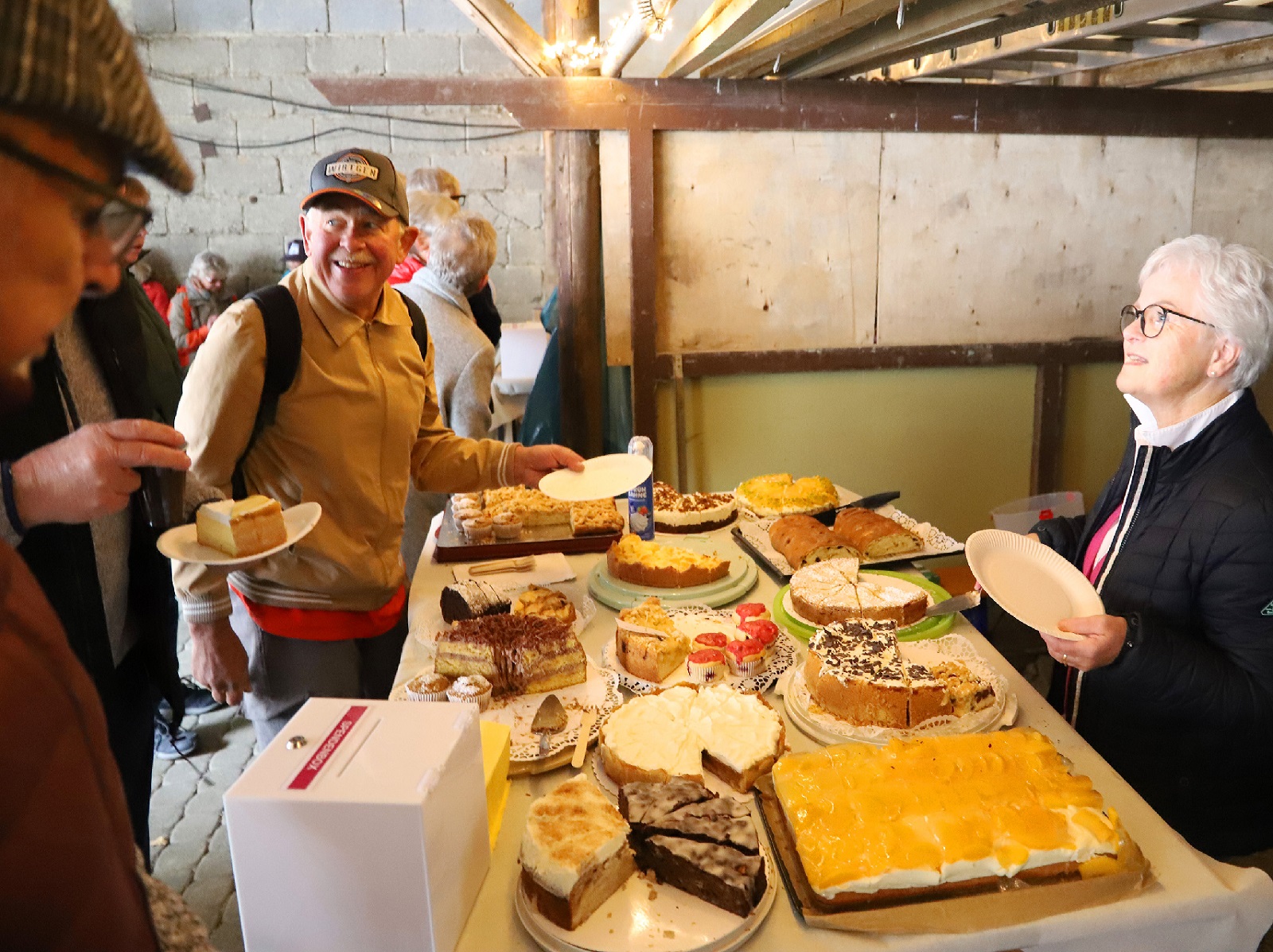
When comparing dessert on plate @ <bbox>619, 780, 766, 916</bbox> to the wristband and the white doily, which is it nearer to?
the white doily

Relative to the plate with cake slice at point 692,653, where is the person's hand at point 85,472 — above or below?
above

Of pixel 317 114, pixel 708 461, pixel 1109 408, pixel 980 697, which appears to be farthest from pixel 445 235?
pixel 317 114

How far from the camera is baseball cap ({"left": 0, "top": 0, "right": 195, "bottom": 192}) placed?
39 centimetres

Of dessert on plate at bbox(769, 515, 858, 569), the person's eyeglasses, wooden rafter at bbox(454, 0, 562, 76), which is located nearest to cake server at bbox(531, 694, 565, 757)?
dessert on plate at bbox(769, 515, 858, 569)

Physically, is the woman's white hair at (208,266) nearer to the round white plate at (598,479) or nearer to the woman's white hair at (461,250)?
the woman's white hair at (461,250)

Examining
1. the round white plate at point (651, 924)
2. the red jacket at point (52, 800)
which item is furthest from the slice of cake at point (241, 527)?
the red jacket at point (52, 800)

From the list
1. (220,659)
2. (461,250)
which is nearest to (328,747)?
(220,659)

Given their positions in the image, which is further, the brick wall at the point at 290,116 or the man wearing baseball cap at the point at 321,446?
the brick wall at the point at 290,116

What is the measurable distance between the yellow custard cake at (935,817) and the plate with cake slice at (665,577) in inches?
35.4

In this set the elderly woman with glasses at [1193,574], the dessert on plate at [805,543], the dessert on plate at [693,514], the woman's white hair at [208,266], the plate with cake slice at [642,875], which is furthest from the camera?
the woman's white hair at [208,266]

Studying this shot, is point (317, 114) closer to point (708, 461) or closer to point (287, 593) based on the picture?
point (708, 461)

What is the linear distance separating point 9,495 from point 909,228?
361cm

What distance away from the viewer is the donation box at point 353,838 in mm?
1046

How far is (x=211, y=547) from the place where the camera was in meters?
1.65
